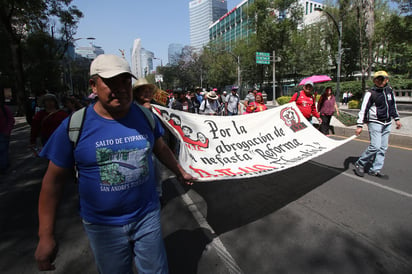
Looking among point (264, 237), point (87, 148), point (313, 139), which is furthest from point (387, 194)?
point (87, 148)

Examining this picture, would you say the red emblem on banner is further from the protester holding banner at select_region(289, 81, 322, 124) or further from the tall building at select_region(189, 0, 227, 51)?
the tall building at select_region(189, 0, 227, 51)

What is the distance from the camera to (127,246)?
1.62 meters

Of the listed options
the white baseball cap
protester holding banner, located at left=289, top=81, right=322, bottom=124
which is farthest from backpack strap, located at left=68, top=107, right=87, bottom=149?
protester holding banner, located at left=289, top=81, right=322, bottom=124

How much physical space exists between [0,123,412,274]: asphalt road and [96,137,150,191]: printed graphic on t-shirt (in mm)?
1427

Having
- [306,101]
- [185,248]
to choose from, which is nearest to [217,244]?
[185,248]

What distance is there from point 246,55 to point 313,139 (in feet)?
142

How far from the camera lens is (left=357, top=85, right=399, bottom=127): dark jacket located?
15.3 ft

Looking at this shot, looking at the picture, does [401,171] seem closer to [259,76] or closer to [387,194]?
[387,194]

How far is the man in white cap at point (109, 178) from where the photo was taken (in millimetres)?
1482

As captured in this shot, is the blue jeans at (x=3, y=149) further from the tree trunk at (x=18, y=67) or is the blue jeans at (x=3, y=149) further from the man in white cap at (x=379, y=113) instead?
the tree trunk at (x=18, y=67)

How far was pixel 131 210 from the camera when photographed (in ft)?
5.23

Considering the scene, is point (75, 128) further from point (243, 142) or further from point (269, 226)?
point (243, 142)

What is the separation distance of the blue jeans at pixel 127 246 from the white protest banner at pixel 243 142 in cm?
88

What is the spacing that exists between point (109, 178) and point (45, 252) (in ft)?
1.77
